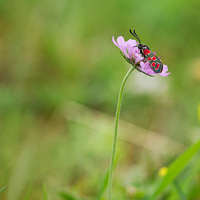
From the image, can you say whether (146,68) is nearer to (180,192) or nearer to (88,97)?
(180,192)

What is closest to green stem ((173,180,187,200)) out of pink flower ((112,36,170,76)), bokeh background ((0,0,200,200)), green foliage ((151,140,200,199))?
green foliage ((151,140,200,199))

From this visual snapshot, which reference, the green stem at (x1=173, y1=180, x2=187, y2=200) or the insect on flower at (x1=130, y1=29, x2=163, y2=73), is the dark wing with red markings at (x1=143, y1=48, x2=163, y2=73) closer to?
the insect on flower at (x1=130, y1=29, x2=163, y2=73)

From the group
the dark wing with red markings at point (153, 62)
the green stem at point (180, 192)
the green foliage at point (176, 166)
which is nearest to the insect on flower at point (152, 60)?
the dark wing with red markings at point (153, 62)

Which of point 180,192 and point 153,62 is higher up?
point 153,62

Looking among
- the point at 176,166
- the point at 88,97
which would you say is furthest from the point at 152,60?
the point at 88,97

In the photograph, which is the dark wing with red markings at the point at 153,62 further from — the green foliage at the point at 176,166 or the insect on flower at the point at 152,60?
the green foliage at the point at 176,166

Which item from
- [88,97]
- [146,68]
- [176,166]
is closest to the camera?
[146,68]

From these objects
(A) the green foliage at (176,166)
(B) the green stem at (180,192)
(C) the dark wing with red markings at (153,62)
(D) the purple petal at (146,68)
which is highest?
(C) the dark wing with red markings at (153,62)

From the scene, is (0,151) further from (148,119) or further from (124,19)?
(124,19)

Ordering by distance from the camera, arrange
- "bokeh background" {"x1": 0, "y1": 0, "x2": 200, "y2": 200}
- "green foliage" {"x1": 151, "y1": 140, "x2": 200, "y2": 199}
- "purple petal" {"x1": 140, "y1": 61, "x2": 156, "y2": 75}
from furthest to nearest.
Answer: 1. "bokeh background" {"x1": 0, "y1": 0, "x2": 200, "y2": 200}
2. "green foliage" {"x1": 151, "y1": 140, "x2": 200, "y2": 199}
3. "purple petal" {"x1": 140, "y1": 61, "x2": 156, "y2": 75}

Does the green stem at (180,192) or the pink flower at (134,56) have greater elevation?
the pink flower at (134,56)
